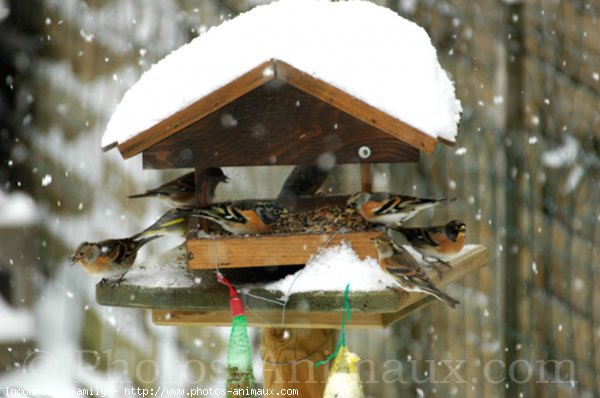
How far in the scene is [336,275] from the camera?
2.95 meters

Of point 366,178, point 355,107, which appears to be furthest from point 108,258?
point 355,107

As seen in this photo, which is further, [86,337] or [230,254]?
[86,337]

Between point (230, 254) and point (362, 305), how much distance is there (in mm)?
536

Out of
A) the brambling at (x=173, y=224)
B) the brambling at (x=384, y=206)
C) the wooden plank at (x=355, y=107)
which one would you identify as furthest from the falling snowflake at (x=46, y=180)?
the wooden plank at (x=355, y=107)

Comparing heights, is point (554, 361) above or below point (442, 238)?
below

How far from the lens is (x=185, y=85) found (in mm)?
3062

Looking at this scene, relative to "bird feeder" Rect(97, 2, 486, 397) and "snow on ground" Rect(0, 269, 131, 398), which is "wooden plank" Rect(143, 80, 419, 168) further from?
"snow on ground" Rect(0, 269, 131, 398)

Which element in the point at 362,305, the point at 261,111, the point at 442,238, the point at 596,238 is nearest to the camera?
the point at 362,305

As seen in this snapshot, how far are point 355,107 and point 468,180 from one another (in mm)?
1577

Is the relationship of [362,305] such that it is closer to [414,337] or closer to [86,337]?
[414,337]

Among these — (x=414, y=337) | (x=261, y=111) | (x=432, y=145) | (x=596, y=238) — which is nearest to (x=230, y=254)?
(x=261, y=111)

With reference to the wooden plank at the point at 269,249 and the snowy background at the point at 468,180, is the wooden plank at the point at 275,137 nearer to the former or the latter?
the wooden plank at the point at 269,249

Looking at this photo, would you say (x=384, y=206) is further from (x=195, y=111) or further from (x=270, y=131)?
(x=195, y=111)

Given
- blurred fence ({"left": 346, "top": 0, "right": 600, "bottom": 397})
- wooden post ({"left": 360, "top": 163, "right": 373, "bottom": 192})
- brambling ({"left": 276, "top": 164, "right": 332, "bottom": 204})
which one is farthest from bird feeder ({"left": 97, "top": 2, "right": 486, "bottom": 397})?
blurred fence ({"left": 346, "top": 0, "right": 600, "bottom": 397})
